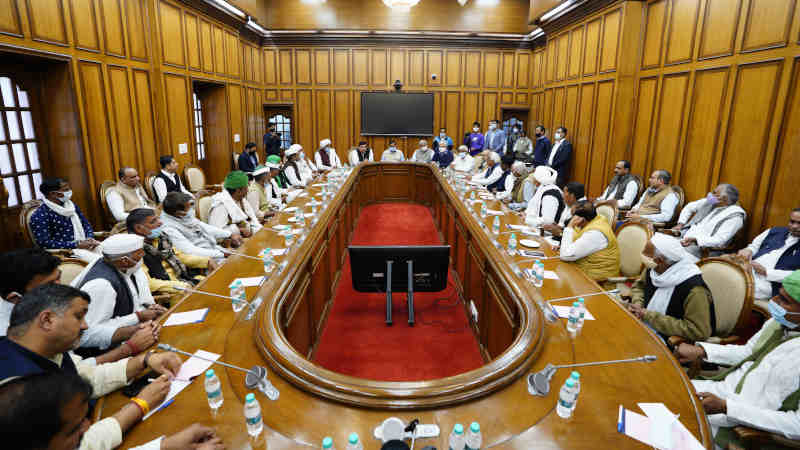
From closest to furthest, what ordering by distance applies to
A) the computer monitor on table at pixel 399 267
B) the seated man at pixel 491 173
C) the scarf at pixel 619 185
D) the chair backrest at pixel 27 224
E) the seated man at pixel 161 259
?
the seated man at pixel 161 259, the computer monitor on table at pixel 399 267, the chair backrest at pixel 27 224, the scarf at pixel 619 185, the seated man at pixel 491 173

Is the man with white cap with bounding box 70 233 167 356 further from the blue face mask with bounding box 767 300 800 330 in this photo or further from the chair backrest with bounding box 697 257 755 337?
the chair backrest with bounding box 697 257 755 337

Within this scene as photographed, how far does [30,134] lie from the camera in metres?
4.77

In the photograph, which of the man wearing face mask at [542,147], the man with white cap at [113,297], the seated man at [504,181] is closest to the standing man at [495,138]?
the man wearing face mask at [542,147]

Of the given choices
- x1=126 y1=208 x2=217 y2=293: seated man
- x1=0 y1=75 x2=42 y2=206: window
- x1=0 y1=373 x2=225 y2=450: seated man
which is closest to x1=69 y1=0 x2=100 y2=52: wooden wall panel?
x1=0 y1=75 x2=42 y2=206: window

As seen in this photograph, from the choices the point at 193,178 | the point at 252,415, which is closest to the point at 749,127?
the point at 252,415

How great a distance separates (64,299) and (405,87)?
10538 mm

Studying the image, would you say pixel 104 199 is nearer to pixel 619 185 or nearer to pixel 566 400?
pixel 566 400

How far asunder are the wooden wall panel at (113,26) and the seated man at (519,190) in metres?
5.63

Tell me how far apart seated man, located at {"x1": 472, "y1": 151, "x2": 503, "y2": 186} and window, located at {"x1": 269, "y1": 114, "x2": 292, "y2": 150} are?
246 inches

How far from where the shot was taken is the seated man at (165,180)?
18.6 ft

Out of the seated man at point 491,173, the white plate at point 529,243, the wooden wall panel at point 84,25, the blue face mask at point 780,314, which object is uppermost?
the wooden wall panel at point 84,25

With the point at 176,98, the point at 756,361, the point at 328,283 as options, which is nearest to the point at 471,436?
the point at 756,361

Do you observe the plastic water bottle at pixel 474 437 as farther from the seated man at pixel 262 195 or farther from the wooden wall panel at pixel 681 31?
the wooden wall panel at pixel 681 31

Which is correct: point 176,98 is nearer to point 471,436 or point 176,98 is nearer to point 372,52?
point 372,52
